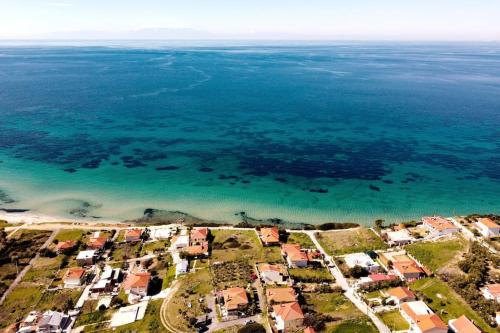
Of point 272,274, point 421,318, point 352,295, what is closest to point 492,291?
point 421,318

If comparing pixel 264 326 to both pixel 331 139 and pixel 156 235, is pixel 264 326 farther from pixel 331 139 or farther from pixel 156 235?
pixel 331 139

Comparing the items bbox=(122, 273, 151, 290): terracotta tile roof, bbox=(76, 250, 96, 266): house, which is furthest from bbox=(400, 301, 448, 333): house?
bbox=(76, 250, 96, 266): house

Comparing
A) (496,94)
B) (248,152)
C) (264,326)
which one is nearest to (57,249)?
(264,326)

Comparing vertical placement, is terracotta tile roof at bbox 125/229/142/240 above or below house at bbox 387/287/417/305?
above

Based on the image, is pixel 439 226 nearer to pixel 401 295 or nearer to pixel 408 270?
pixel 408 270

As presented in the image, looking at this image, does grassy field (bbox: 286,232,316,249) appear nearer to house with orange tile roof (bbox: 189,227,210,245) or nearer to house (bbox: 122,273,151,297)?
house with orange tile roof (bbox: 189,227,210,245)

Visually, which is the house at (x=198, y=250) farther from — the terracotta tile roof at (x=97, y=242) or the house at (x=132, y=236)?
the terracotta tile roof at (x=97, y=242)
